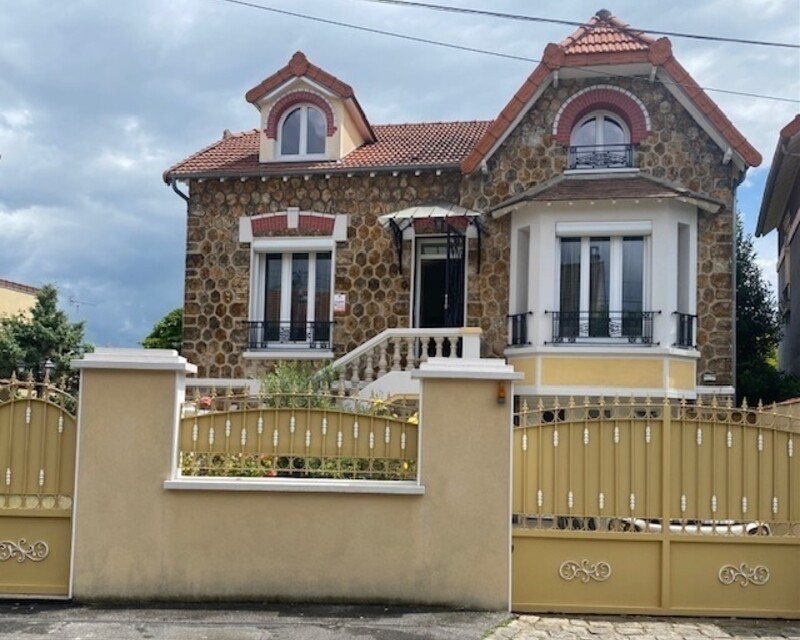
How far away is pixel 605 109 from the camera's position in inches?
524

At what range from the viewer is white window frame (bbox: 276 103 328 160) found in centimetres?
1495

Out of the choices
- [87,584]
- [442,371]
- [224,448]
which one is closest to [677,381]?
[442,371]

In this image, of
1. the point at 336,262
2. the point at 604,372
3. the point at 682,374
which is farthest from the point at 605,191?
the point at 336,262

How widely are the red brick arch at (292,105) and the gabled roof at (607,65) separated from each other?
3255mm

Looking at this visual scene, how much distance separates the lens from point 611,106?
520 inches

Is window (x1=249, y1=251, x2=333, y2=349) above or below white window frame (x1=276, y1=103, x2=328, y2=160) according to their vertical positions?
below

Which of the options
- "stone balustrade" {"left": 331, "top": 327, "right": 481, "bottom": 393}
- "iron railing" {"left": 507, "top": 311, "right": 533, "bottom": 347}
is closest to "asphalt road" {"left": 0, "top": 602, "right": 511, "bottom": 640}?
"stone balustrade" {"left": 331, "top": 327, "right": 481, "bottom": 393}

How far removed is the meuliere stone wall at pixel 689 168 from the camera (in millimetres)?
12719

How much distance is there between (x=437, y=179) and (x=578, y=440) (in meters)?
8.16

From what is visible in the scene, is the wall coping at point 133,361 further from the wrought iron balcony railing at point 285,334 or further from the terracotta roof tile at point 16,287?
the terracotta roof tile at point 16,287

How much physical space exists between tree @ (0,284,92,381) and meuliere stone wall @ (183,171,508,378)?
7.98 metres

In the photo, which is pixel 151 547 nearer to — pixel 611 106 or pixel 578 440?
pixel 578 440

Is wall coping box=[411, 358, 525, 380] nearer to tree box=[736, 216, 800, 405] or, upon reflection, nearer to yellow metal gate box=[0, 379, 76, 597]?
yellow metal gate box=[0, 379, 76, 597]

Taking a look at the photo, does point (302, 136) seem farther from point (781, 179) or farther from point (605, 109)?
point (781, 179)
